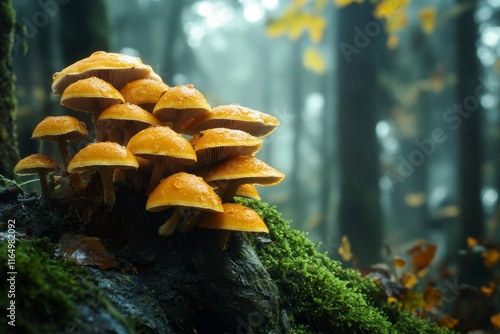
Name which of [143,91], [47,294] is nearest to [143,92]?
[143,91]

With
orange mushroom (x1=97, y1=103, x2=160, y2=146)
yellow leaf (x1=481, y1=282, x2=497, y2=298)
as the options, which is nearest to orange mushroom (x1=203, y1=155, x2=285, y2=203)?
orange mushroom (x1=97, y1=103, x2=160, y2=146)

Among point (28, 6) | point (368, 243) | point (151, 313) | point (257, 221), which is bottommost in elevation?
point (368, 243)

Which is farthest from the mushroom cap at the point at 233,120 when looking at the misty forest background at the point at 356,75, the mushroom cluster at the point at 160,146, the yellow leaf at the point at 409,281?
the yellow leaf at the point at 409,281

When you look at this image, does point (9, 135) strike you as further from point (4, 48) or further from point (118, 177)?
point (118, 177)

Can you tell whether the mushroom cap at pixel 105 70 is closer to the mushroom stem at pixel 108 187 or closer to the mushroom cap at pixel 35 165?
the mushroom cap at pixel 35 165

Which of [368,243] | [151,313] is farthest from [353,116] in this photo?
[151,313]

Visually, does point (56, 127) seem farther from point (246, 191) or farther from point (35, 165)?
point (246, 191)

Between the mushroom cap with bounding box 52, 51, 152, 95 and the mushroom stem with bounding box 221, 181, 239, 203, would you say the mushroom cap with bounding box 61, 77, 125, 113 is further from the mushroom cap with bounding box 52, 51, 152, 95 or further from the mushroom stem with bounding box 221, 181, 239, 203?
the mushroom stem with bounding box 221, 181, 239, 203
